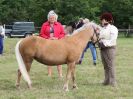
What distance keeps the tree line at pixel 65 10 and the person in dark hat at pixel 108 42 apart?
4718 centimetres

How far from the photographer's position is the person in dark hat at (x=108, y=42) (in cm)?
1097

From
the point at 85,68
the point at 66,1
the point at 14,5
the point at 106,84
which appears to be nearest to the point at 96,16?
the point at 66,1

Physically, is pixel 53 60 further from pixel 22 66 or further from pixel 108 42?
pixel 108 42

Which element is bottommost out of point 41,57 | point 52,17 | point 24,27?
point 24,27

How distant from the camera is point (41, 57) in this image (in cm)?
1022

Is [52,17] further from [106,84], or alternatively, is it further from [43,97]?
[43,97]

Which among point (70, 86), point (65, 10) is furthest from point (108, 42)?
point (65, 10)

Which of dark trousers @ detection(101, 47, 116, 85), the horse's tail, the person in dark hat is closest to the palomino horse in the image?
the horse's tail

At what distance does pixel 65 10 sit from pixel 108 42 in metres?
49.2

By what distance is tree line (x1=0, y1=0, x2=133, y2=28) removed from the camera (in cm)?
5981

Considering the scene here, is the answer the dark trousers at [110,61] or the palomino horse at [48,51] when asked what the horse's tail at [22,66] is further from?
the dark trousers at [110,61]

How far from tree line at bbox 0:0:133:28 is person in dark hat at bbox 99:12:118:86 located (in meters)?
47.2

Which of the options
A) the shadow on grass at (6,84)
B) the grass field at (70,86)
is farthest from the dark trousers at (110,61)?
the shadow on grass at (6,84)

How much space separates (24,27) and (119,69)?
3566cm
